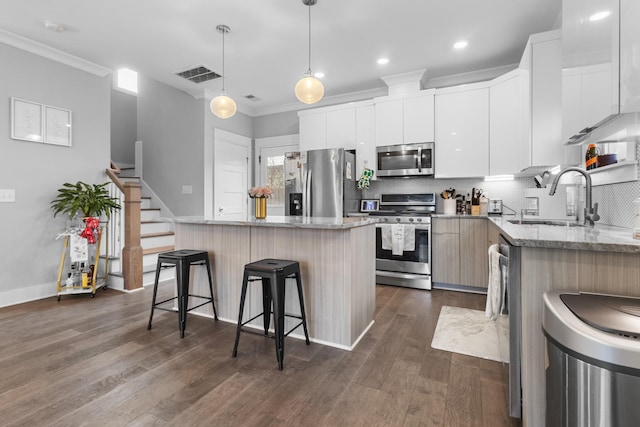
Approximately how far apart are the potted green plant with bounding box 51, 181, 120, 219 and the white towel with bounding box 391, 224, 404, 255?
3361mm

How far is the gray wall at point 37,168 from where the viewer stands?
10.7 feet

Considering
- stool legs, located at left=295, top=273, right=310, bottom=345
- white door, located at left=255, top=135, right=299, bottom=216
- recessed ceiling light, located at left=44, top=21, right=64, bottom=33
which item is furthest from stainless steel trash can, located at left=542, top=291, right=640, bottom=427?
white door, located at left=255, top=135, right=299, bottom=216

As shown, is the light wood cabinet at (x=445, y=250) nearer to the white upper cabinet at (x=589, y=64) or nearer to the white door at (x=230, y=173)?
the white upper cabinet at (x=589, y=64)

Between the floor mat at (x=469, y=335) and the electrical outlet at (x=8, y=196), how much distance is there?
429 centimetres

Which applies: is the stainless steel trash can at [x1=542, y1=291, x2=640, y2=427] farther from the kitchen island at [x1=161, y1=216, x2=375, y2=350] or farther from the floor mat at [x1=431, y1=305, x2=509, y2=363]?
the kitchen island at [x1=161, y1=216, x2=375, y2=350]

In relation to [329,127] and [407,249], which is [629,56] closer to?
[407,249]

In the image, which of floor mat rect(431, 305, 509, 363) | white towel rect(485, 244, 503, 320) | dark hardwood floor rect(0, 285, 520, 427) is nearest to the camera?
dark hardwood floor rect(0, 285, 520, 427)

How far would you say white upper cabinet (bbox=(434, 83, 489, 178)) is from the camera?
12.5 feet

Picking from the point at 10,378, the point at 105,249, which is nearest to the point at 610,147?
the point at 10,378

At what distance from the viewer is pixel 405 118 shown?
168 inches

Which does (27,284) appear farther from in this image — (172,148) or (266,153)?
(266,153)

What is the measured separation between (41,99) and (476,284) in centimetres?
530

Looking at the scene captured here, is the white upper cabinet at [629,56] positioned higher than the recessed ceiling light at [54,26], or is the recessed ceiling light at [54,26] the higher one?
the recessed ceiling light at [54,26]

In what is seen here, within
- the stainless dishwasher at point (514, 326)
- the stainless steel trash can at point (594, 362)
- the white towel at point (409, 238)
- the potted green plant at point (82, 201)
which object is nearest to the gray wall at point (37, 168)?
the potted green plant at point (82, 201)
